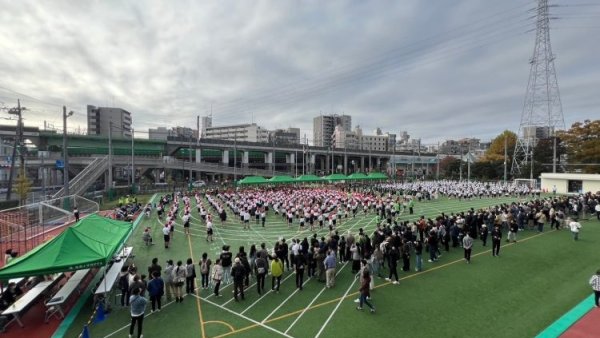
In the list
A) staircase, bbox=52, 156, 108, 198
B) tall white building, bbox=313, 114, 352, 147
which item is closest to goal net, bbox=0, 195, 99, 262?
staircase, bbox=52, 156, 108, 198

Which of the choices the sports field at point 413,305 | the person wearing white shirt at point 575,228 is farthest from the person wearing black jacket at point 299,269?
the person wearing white shirt at point 575,228

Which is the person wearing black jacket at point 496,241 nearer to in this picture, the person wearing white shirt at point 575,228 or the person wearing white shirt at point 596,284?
the person wearing white shirt at point 596,284

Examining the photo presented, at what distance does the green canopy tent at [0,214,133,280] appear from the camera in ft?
28.3

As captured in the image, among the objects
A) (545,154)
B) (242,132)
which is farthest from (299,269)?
(242,132)

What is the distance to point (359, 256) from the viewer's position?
40.5 ft

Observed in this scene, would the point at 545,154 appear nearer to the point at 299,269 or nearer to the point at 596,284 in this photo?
the point at 596,284

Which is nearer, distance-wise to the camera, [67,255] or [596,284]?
[67,255]

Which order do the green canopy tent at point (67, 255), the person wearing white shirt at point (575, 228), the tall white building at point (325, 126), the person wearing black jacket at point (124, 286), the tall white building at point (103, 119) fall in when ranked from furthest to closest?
the tall white building at point (325, 126) → the tall white building at point (103, 119) → the person wearing white shirt at point (575, 228) → the person wearing black jacket at point (124, 286) → the green canopy tent at point (67, 255)

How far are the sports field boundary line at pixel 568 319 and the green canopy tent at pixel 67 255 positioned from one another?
12.4 metres

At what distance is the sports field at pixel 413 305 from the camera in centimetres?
834

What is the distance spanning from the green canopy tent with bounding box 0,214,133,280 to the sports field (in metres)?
1.77

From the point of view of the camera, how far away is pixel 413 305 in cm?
961

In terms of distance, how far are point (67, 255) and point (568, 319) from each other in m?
14.4

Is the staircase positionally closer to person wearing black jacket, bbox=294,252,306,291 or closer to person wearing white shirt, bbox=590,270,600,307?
person wearing black jacket, bbox=294,252,306,291
